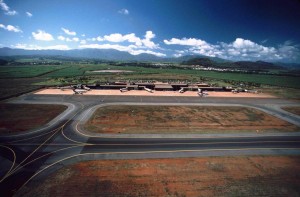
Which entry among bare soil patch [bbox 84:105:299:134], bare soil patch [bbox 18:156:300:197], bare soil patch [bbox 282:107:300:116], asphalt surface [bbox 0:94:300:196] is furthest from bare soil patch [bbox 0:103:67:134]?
bare soil patch [bbox 282:107:300:116]

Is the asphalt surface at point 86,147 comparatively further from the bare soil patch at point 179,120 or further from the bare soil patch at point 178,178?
the bare soil patch at point 179,120

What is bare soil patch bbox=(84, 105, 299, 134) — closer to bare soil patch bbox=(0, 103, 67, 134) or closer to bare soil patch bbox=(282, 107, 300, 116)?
bare soil patch bbox=(0, 103, 67, 134)

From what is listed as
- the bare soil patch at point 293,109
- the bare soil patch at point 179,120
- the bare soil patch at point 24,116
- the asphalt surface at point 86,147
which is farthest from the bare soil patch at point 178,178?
the bare soil patch at point 293,109

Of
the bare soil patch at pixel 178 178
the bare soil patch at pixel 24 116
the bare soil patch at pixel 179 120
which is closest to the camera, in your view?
the bare soil patch at pixel 178 178

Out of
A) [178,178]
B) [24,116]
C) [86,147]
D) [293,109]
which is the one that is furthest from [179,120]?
[293,109]

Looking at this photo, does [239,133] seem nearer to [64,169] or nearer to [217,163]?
[217,163]

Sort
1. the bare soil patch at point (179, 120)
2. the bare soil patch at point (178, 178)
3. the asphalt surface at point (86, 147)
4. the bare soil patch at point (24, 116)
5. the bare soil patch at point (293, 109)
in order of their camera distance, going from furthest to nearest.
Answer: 1. the bare soil patch at point (293, 109)
2. the bare soil patch at point (179, 120)
3. the bare soil patch at point (24, 116)
4. the asphalt surface at point (86, 147)
5. the bare soil patch at point (178, 178)
